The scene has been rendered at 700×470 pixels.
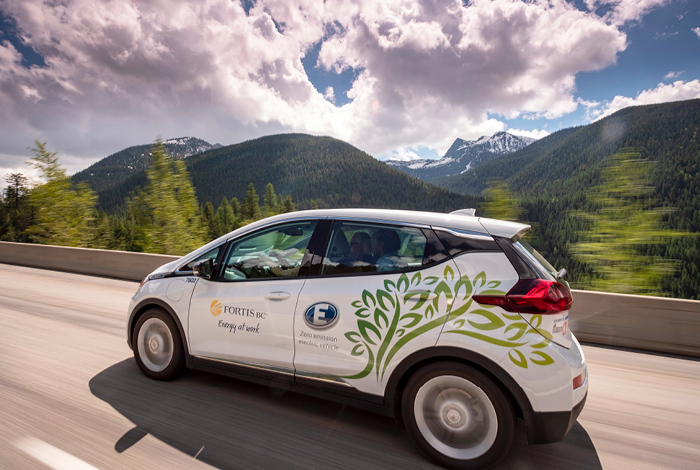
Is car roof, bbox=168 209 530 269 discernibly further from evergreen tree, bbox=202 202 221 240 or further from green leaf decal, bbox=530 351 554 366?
evergreen tree, bbox=202 202 221 240

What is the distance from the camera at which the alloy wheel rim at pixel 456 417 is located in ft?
7.93

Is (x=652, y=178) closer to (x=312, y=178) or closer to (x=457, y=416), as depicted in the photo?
(x=457, y=416)

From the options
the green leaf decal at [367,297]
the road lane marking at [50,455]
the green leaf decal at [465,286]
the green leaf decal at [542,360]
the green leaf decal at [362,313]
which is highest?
the green leaf decal at [465,286]

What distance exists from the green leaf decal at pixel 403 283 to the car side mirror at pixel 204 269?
64.1 inches

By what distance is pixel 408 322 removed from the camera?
8.29ft

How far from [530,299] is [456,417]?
85 centimetres

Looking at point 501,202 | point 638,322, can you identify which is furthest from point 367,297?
point 501,202

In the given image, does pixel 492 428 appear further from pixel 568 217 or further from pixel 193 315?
pixel 568 217

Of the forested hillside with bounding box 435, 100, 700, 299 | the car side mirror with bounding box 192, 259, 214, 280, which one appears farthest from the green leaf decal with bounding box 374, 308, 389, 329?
the forested hillside with bounding box 435, 100, 700, 299

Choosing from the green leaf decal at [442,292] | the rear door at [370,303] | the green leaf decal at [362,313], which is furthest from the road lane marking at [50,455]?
the green leaf decal at [442,292]

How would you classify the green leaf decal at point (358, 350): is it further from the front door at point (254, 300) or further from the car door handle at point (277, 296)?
the car door handle at point (277, 296)

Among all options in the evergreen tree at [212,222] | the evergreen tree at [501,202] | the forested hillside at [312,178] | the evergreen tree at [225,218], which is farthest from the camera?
the forested hillside at [312,178]

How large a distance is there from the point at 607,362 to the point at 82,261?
12281mm

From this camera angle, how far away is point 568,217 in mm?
7793
